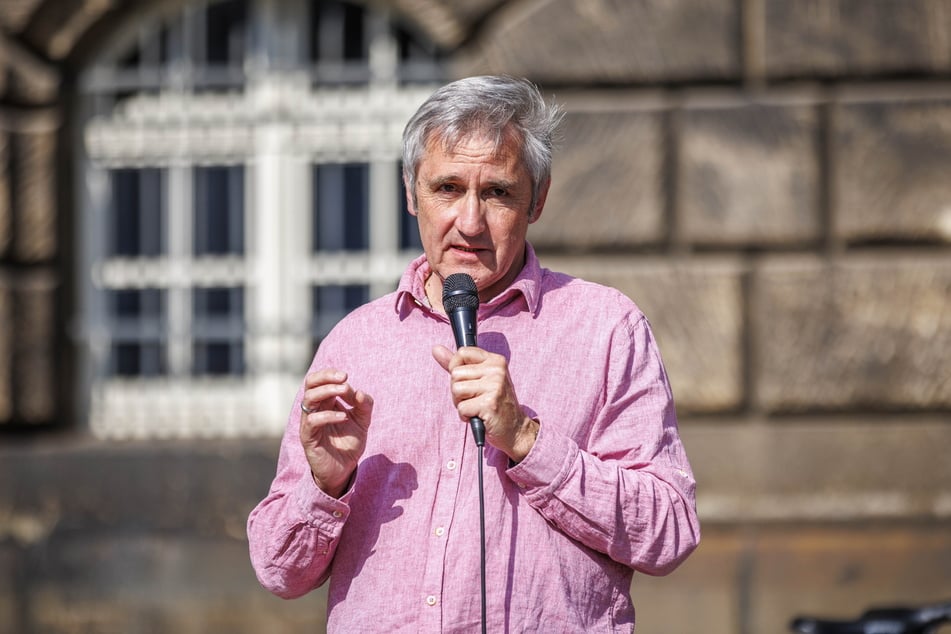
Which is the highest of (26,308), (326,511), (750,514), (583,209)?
(583,209)

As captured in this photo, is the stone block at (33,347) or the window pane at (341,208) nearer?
the stone block at (33,347)

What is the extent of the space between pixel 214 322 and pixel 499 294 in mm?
4022

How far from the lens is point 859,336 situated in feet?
18.1

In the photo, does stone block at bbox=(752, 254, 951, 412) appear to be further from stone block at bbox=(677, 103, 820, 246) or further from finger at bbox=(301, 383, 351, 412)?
finger at bbox=(301, 383, 351, 412)

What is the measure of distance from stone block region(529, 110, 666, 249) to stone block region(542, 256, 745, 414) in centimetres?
23

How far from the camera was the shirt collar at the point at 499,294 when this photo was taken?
232cm

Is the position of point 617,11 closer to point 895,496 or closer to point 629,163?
point 629,163

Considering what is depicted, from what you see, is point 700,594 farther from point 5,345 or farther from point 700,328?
point 5,345

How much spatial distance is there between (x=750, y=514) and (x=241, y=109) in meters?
2.99

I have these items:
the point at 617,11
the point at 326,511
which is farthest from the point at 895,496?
the point at 326,511

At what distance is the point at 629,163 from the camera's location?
5.61m

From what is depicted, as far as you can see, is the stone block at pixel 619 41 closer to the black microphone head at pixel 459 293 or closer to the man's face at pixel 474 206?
the man's face at pixel 474 206

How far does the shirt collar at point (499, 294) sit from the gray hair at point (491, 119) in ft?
0.38

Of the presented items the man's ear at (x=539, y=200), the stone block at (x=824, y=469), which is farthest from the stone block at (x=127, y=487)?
the man's ear at (x=539, y=200)
